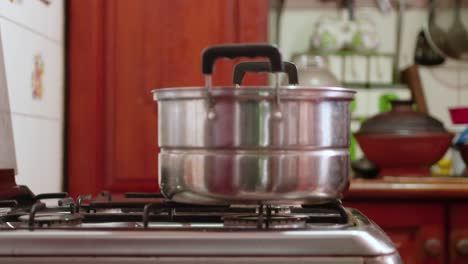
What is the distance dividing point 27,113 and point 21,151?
0.09 metres

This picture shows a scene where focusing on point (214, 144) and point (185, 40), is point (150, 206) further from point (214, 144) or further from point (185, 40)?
point (185, 40)

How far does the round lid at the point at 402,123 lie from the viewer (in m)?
1.87

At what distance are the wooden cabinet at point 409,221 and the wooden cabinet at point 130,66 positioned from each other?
0.46m

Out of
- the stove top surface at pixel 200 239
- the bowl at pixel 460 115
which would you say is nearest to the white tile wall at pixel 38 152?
the stove top surface at pixel 200 239

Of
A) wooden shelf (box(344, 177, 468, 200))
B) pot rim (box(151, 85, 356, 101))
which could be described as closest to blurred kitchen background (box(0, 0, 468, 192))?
wooden shelf (box(344, 177, 468, 200))

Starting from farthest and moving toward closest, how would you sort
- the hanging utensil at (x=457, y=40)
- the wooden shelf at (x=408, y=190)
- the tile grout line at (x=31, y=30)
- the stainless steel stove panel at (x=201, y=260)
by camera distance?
1. the hanging utensil at (x=457, y=40)
2. the wooden shelf at (x=408, y=190)
3. the tile grout line at (x=31, y=30)
4. the stainless steel stove panel at (x=201, y=260)

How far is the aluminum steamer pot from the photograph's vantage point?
0.78m

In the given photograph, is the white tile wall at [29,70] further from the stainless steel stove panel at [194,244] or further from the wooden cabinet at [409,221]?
the stainless steel stove panel at [194,244]

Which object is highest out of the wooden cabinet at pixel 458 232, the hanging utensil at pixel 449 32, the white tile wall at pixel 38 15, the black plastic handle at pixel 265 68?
the hanging utensil at pixel 449 32

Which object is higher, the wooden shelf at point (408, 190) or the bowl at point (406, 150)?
the bowl at point (406, 150)

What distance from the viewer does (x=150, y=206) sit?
83cm

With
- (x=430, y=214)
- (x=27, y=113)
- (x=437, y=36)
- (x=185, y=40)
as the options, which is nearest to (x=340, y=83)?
(x=437, y=36)

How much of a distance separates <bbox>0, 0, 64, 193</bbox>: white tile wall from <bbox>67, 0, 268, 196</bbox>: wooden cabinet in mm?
45

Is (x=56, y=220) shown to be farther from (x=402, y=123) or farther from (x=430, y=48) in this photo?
(x=430, y=48)
